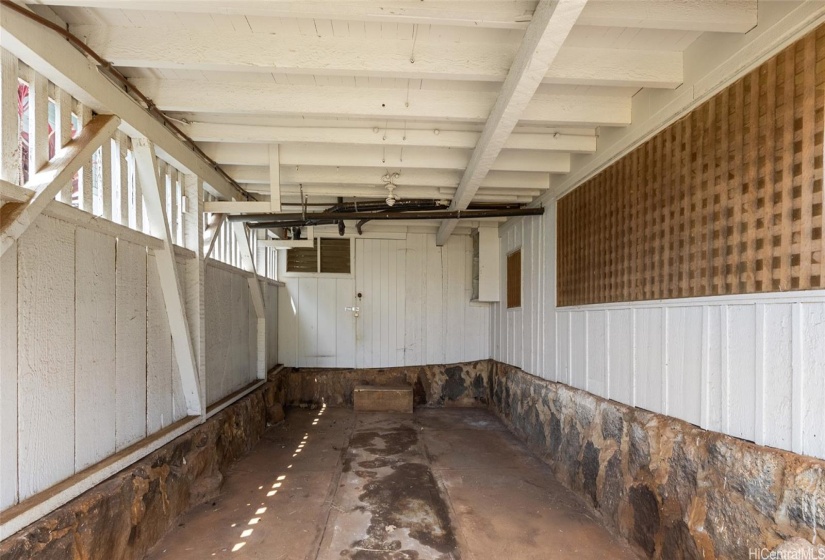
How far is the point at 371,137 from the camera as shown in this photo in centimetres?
369

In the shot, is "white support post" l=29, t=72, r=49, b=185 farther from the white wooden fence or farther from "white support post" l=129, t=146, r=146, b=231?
"white support post" l=129, t=146, r=146, b=231

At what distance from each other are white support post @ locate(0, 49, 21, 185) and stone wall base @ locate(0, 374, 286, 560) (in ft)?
5.25

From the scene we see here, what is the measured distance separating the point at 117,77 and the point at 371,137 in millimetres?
1780

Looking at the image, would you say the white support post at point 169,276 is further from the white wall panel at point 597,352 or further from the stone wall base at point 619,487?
the white wall panel at point 597,352

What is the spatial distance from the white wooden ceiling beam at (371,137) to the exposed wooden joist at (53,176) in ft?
3.05

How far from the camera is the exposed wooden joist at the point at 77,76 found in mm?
1963

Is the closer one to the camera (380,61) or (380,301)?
(380,61)

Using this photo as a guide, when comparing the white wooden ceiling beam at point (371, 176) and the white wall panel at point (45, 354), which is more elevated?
the white wooden ceiling beam at point (371, 176)

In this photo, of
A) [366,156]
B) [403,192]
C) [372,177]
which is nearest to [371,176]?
[372,177]

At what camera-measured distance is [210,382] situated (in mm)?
4266

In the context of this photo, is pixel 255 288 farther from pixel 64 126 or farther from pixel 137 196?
pixel 64 126

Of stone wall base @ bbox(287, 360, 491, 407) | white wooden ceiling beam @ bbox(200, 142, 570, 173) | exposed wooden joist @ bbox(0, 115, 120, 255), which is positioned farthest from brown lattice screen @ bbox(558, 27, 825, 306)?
stone wall base @ bbox(287, 360, 491, 407)

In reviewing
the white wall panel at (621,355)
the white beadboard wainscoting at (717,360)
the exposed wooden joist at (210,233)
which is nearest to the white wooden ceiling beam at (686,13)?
the white beadboard wainscoting at (717,360)

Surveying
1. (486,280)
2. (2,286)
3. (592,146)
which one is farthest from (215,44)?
(486,280)
